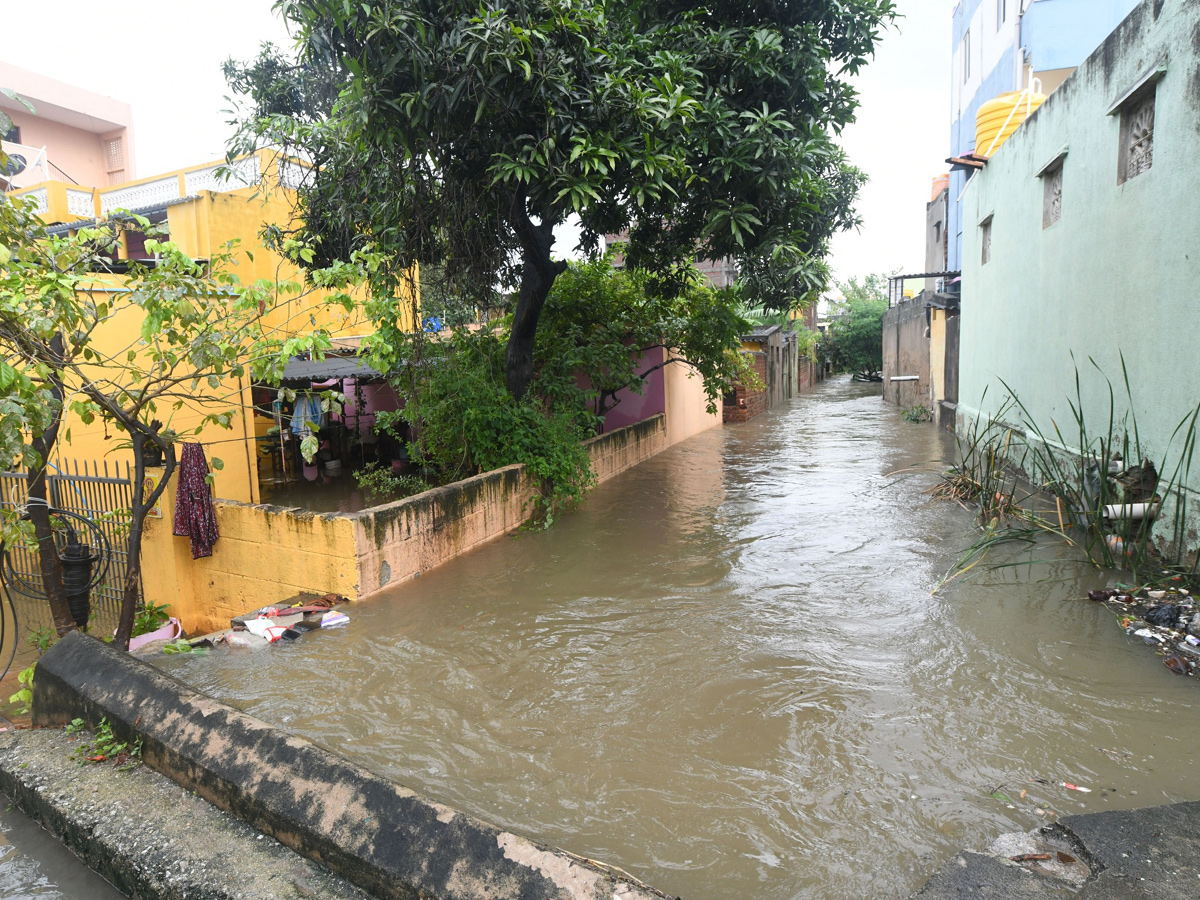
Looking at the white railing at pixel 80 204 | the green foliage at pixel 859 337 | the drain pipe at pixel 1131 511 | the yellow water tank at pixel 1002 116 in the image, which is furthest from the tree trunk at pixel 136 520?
the green foliage at pixel 859 337

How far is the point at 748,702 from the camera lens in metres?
3.98

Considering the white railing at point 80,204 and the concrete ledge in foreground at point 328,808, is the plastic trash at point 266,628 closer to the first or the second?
the concrete ledge in foreground at point 328,808

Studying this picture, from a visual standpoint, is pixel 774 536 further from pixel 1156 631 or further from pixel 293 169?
pixel 293 169

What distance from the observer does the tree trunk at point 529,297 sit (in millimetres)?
8203

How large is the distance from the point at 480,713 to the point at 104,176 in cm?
2585

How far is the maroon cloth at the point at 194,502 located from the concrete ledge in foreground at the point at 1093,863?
18.7 ft

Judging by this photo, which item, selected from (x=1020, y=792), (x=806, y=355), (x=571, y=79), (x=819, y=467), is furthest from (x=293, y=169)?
(x=806, y=355)

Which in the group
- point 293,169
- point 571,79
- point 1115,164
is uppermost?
point 293,169

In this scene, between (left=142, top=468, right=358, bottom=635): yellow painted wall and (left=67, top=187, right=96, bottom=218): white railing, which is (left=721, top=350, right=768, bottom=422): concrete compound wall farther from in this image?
(left=142, top=468, right=358, bottom=635): yellow painted wall

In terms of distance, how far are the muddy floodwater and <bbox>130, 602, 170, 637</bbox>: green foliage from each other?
159 centimetres

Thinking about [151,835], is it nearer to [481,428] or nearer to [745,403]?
[481,428]

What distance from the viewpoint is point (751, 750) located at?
350cm

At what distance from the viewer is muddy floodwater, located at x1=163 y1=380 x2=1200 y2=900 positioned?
289 cm

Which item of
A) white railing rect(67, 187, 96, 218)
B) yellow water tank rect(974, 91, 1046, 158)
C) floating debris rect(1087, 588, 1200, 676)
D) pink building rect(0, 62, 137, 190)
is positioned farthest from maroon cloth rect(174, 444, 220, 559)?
pink building rect(0, 62, 137, 190)
